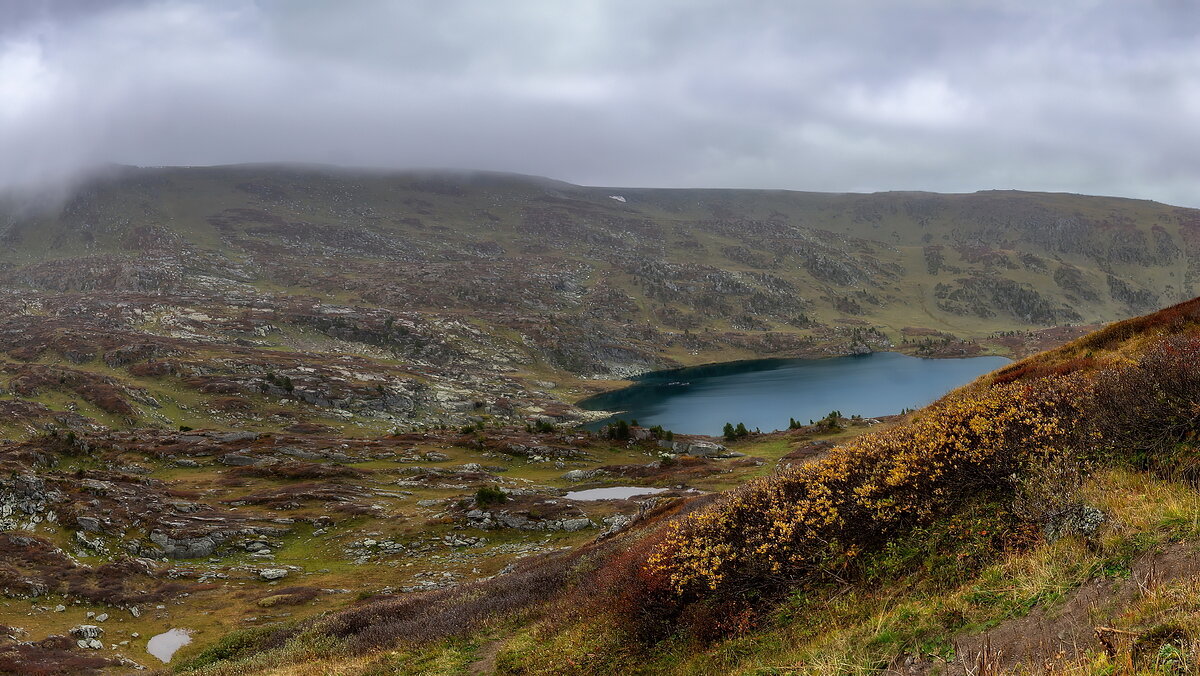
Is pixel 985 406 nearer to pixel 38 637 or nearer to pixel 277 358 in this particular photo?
pixel 38 637

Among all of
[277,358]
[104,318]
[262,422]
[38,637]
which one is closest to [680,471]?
[38,637]

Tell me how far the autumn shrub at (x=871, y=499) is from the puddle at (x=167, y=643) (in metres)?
31.8

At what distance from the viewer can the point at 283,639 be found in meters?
23.0

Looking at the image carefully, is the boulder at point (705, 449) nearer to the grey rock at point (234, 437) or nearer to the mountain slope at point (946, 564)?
the grey rock at point (234, 437)

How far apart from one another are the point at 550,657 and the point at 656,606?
278cm

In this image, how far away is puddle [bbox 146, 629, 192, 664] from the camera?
30.4 m

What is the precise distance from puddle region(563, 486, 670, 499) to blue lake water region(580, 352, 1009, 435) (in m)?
58.0

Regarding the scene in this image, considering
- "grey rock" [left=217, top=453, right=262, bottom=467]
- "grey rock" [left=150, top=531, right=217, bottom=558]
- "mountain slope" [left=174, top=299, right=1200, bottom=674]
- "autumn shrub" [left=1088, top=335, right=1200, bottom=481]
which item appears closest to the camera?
"mountain slope" [left=174, top=299, right=1200, bottom=674]

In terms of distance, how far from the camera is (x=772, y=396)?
154750 millimetres

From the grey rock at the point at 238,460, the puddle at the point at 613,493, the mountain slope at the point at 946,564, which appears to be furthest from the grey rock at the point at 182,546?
the mountain slope at the point at 946,564

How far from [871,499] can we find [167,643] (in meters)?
38.2

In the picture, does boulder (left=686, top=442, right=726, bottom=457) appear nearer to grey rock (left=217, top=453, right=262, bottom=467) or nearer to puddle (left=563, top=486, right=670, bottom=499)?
puddle (left=563, top=486, right=670, bottom=499)

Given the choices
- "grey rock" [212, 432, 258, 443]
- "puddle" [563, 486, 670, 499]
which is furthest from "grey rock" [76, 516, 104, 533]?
"puddle" [563, 486, 670, 499]

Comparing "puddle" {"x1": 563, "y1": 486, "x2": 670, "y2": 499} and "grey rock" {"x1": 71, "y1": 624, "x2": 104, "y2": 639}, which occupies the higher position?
"grey rock" {"x1": 71, "y1": 624, "x2": 104, "y2": 639}
